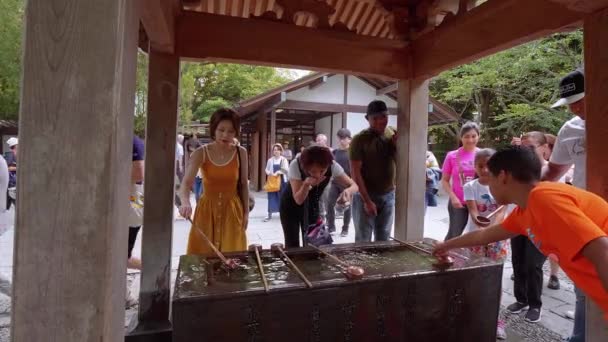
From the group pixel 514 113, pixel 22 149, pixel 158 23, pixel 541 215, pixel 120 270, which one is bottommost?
pixel 120 270

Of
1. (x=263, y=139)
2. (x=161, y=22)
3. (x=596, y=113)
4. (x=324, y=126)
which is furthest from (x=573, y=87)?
(x=263, y=139)

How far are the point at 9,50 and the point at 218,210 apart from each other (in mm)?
16642

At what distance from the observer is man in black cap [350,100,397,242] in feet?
12.7

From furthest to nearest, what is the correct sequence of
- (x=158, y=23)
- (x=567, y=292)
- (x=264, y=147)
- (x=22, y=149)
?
(x=264, y=147), (x=567, y=292), (x=158, y=23), (x=22, y=149)

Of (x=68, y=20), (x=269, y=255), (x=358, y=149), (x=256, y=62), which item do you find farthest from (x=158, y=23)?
(x=358, y=149)

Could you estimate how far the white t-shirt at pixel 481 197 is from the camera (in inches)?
142

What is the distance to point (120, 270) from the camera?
54.6 inches

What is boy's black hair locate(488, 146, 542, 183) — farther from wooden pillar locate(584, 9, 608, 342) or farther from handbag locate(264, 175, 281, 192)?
handbag locate(264, 175, 281, 192)

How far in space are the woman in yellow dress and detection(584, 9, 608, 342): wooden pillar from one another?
2.31 metres

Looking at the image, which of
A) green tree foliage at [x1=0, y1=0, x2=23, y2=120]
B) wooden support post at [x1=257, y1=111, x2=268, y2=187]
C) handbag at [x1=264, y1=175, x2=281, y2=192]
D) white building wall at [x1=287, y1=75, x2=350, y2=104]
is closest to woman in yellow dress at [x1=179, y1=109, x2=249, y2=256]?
handbag at [x1=264, y1=175, x2=281, y2=192]

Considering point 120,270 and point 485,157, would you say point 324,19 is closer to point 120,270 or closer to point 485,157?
point 485,157

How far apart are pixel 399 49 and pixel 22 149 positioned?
328cm

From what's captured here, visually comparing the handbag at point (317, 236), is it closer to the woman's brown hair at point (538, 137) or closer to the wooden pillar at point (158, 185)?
the wooden pillar at point (158, 185)

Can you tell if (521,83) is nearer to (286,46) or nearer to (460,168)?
(460,168)
